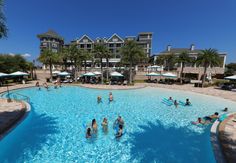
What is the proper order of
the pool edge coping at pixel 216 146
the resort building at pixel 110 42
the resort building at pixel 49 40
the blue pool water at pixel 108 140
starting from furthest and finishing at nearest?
the resort building at pixel 49 40 → the resort building at pixel 110 42 → the blue pool water at pixel 108 140 → the pool edge coping at pixel 216 146

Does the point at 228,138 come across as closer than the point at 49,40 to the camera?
Yes

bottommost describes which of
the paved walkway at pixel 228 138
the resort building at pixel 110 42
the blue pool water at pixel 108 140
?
the blue pool water at pixel 108 140

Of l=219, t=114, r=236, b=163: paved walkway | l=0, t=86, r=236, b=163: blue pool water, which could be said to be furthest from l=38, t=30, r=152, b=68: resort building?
l=219, t=114, r=236, b=163: paved walkway

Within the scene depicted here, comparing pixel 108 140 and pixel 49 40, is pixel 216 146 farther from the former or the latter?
pixel 49 40

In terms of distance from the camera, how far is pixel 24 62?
114ft

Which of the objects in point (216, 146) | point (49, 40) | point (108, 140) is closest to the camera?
point (216, 146)

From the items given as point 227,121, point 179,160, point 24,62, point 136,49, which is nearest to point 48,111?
point 179,160

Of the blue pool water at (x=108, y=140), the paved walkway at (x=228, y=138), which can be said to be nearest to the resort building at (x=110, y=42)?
the blue pool water at (x=108, y=140)

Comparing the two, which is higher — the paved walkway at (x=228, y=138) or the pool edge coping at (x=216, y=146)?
the paved walkway at (x=228, y=138)

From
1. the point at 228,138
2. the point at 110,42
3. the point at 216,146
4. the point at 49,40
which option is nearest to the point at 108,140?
the point at 216,146

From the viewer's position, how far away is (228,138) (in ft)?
22.9

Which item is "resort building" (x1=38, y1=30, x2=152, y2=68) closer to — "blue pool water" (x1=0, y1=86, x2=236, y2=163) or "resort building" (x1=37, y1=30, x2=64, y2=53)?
"resort building" (x1=37, y1=30, x2=64, y2=53)

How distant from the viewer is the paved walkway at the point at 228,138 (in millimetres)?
5674

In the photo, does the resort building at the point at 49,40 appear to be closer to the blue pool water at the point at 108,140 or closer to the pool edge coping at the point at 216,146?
the blue pool water at the point at 108,140
